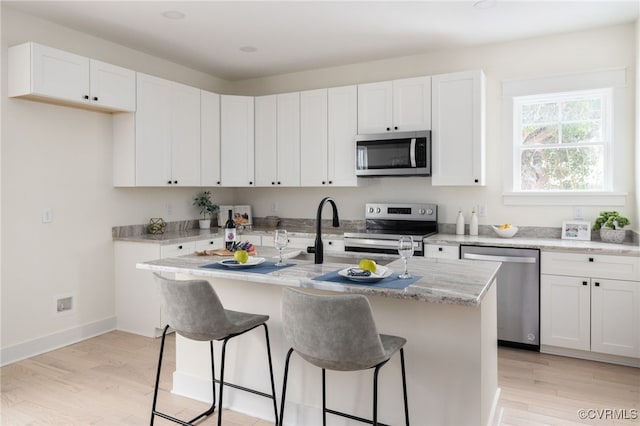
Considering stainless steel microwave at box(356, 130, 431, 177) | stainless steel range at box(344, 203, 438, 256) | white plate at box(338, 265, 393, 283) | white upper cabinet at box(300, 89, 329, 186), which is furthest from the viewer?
white upper cabinet at box(300, 89, 329, 186)

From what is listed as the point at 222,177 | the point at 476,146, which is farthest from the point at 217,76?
the point at 476,146

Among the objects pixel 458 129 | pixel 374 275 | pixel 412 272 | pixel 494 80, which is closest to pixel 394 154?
pixel 458 129

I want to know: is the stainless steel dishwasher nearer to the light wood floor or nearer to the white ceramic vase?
the light wood floor

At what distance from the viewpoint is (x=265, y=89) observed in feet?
17.5

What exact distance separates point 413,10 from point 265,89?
2.38m

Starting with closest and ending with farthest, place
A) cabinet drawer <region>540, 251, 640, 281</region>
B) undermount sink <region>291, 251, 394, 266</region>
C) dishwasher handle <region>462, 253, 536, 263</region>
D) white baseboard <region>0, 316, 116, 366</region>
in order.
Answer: undermount sink <region>291, 251, 394, 266</region>
cabinet drawer <region>540, 251, 640, 281</region>
white baseboard <region>0, 316, 116, 366</region>
dishwasher handle <region>462, 253, 536, 263</region>

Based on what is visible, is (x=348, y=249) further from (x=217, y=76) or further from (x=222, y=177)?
(x=217, y=76)

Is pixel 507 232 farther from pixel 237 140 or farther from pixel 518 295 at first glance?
pixel 237 140

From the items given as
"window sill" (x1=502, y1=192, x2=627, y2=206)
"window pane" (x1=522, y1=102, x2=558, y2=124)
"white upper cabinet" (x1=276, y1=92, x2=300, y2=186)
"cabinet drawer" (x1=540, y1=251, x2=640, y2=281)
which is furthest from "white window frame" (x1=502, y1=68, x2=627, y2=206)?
"white upper cabinet" (x1=276, y1=92, x2=300, y2=186)

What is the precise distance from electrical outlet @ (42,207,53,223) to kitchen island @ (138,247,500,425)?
5.35 feet

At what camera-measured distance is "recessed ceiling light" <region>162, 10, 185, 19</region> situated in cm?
338

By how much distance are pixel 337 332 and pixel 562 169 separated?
127 inches

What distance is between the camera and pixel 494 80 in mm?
4125

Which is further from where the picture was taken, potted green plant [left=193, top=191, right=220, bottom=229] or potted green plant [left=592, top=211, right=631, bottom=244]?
potted green plant [left=193, top=191, right=220, bottom=229]
